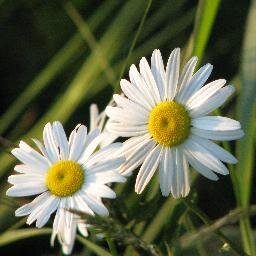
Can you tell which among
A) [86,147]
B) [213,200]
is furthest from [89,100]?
[86,147]

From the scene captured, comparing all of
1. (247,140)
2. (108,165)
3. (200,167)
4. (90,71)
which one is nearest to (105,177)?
(108,165)

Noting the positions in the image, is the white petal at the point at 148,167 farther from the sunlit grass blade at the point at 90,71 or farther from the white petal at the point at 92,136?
the sunlit grass blade at the point at 90,71

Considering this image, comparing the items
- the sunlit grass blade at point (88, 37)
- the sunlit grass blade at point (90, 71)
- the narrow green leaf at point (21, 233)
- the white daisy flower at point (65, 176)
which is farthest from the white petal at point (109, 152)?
the sunlit grass blade at point (90, 71)

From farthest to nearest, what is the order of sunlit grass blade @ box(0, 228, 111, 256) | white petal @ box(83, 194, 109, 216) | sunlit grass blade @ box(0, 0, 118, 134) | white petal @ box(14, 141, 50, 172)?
sunlit grass blade @ box(0, 0, 118, 134)
sunlit grass blade @ box(0, 228, 111, 256)
white petal @ box(14, 141, 50, 172)
white petal @ box(83, 194, 109, 216)

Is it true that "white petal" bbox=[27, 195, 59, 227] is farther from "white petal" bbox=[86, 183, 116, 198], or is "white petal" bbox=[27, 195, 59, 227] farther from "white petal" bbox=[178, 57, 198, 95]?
"white petal" bbox=[178, 57, 198, 95]

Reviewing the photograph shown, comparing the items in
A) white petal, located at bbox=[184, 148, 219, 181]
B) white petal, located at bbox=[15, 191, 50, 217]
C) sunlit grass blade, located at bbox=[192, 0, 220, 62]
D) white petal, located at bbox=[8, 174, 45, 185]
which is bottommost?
white petal, located at bbox=[184, 148, 219, 181]

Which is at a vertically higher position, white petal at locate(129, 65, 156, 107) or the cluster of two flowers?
white petal at locate(129, 65, 156, 107)

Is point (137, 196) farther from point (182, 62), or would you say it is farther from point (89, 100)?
point (89, 100)

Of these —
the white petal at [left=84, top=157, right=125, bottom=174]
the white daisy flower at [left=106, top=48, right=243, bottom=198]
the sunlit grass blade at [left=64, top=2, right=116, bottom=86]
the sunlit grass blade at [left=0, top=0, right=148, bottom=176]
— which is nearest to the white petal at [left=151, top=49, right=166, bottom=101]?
the white daisy flower at [left=106, top=48, right=243, bottom=198]
